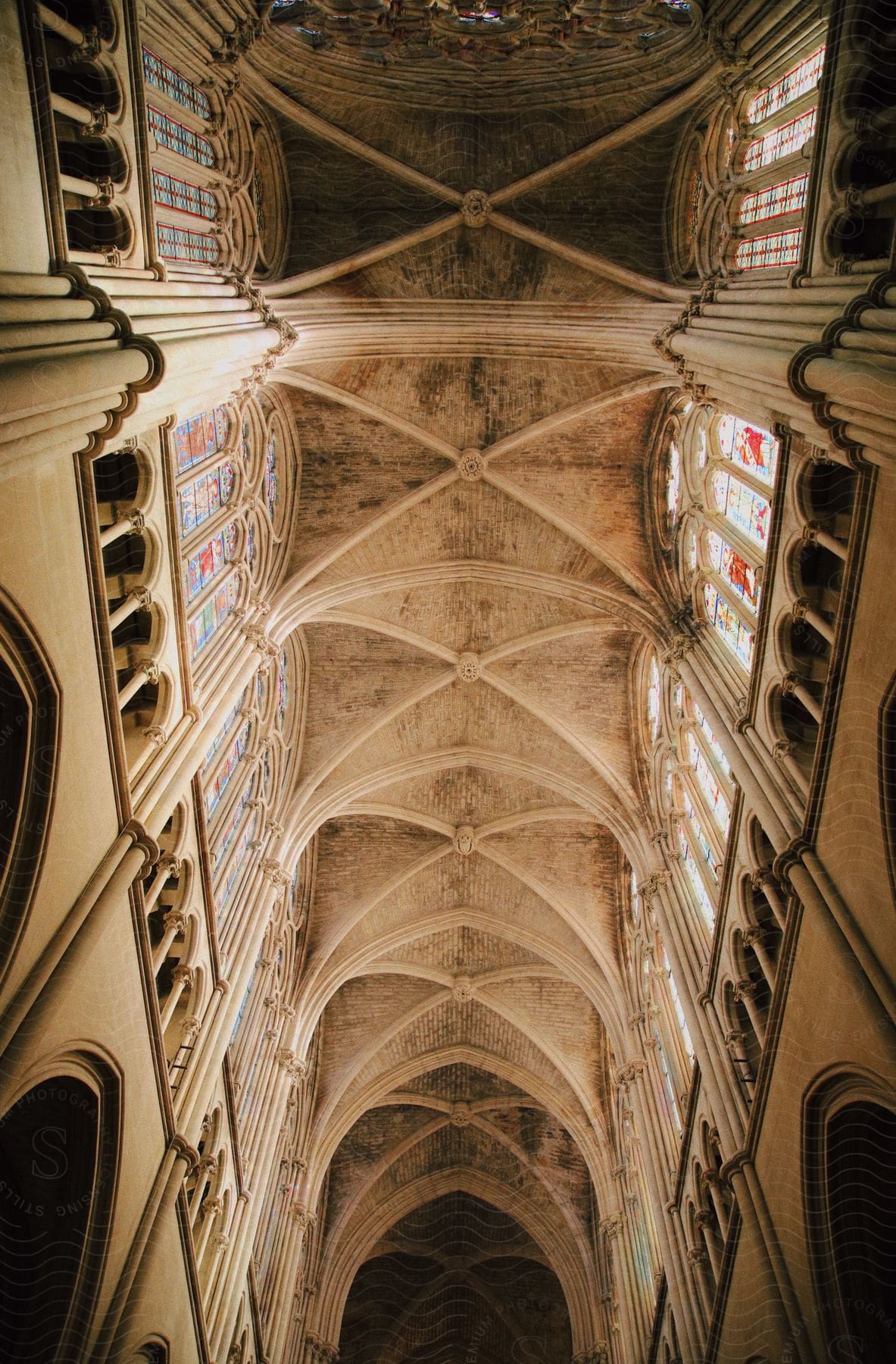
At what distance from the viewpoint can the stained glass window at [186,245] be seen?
11.5m

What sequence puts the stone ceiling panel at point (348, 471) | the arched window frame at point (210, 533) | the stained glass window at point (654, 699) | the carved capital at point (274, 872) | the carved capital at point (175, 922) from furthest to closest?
the stained glass window at point (654, 699)
the stone ceiling panel at point (348, 471)
the carved capital at point (274, 872)
the arched window frame at point (210, 533)
the carved capital at point (175, 922)

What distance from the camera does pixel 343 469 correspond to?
18.3 metres

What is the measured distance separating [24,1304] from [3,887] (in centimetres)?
391

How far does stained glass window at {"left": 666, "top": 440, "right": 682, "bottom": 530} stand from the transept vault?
16 cm

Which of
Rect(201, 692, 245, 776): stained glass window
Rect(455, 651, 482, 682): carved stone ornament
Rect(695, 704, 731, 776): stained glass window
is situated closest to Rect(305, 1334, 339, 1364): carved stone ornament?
Rect(201, 692, 245, 776): stained glass window

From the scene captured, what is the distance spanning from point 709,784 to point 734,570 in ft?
10.6

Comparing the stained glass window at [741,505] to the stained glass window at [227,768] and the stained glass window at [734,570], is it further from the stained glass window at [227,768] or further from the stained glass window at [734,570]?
the stained glass window at [227,768]

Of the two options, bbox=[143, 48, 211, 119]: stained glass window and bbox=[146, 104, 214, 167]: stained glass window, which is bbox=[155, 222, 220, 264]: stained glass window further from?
bbox=[143, 48, 211, 119]: stained glass window

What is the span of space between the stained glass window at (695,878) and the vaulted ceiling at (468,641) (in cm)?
171

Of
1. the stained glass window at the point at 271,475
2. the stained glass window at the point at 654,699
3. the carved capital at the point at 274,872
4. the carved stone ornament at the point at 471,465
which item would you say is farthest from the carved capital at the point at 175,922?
the carved stone ornament at the point at 471,465

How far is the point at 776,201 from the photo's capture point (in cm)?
1224

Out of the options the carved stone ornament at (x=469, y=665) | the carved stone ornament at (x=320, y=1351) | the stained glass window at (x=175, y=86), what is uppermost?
the stained glass window at (x=175, y=86)

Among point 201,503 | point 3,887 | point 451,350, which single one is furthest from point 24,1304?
point 451,350

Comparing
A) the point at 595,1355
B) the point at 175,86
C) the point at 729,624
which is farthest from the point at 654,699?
the point at 595,1355
